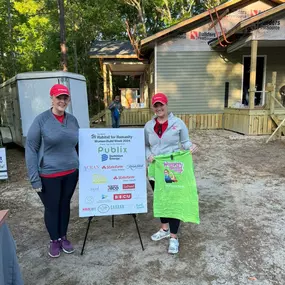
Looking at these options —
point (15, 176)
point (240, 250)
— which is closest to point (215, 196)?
point (240, 250)

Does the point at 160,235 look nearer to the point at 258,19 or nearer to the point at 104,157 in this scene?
the point at 104,157

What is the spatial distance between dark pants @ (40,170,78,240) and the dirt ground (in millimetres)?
337

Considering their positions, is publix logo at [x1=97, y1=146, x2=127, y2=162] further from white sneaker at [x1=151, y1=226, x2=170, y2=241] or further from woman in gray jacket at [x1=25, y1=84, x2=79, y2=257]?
white sneaker at [x1=151, y1=226, x2=170, y2=241]

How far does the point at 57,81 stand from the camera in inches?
301

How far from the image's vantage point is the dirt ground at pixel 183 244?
8.66 ft

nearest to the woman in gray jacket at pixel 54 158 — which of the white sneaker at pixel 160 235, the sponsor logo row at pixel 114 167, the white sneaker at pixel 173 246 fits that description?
the sponsor logo row at pixel 114 167

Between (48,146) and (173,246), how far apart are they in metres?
1.67

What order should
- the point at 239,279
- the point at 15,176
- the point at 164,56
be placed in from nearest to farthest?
the point at 239,279
the point at 15,176
the point at 164,56

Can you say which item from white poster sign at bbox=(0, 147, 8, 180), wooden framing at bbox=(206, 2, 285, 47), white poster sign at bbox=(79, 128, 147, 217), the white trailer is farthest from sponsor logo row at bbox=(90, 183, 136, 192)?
wooden framing at bbox=(206, 2, 285, 47)

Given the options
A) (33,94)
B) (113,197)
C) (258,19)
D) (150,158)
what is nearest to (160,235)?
(113,197)

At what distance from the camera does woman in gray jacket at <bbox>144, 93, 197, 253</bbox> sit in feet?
9.69

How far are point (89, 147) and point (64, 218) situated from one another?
0.80 meters

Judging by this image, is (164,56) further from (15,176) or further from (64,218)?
(64,218)

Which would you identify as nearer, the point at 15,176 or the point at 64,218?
the point at 64,218
